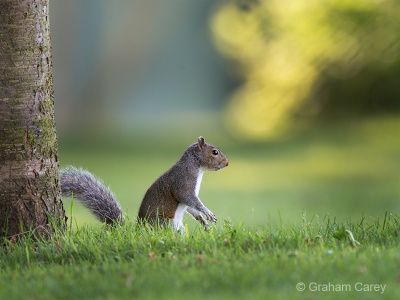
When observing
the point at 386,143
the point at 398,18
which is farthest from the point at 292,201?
the point at 398,18

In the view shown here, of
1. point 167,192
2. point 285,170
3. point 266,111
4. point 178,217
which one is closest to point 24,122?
point 167,192

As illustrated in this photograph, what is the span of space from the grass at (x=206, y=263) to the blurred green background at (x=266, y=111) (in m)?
1.60

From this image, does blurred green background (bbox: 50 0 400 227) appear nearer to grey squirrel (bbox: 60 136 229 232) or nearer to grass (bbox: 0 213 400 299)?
grey squirrel (bbox: 60 136 229 232)

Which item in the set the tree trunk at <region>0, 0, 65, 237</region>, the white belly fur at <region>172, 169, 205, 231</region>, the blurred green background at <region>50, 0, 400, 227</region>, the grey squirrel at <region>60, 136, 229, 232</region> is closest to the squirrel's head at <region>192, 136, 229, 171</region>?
the grey squirrel at <region>60, 136, 229, 232</region>

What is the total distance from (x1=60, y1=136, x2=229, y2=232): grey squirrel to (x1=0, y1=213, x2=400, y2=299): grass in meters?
0.43

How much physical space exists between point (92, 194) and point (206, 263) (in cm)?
197

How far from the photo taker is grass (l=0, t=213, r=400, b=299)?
14.5 feet

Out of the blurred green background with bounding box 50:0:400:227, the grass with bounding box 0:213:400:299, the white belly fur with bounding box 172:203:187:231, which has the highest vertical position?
the blurred green background with bounding box 50:0:400:227

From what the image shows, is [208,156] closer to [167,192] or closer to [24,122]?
[167,192]

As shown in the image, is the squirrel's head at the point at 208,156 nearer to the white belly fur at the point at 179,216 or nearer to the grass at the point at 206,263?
the white belly fur at the point at 179,216

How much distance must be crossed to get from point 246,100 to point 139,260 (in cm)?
1211

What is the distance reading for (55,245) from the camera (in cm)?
546

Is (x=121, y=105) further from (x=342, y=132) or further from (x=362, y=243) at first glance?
(x=362, y=243)

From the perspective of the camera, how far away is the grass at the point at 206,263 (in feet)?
14.5
